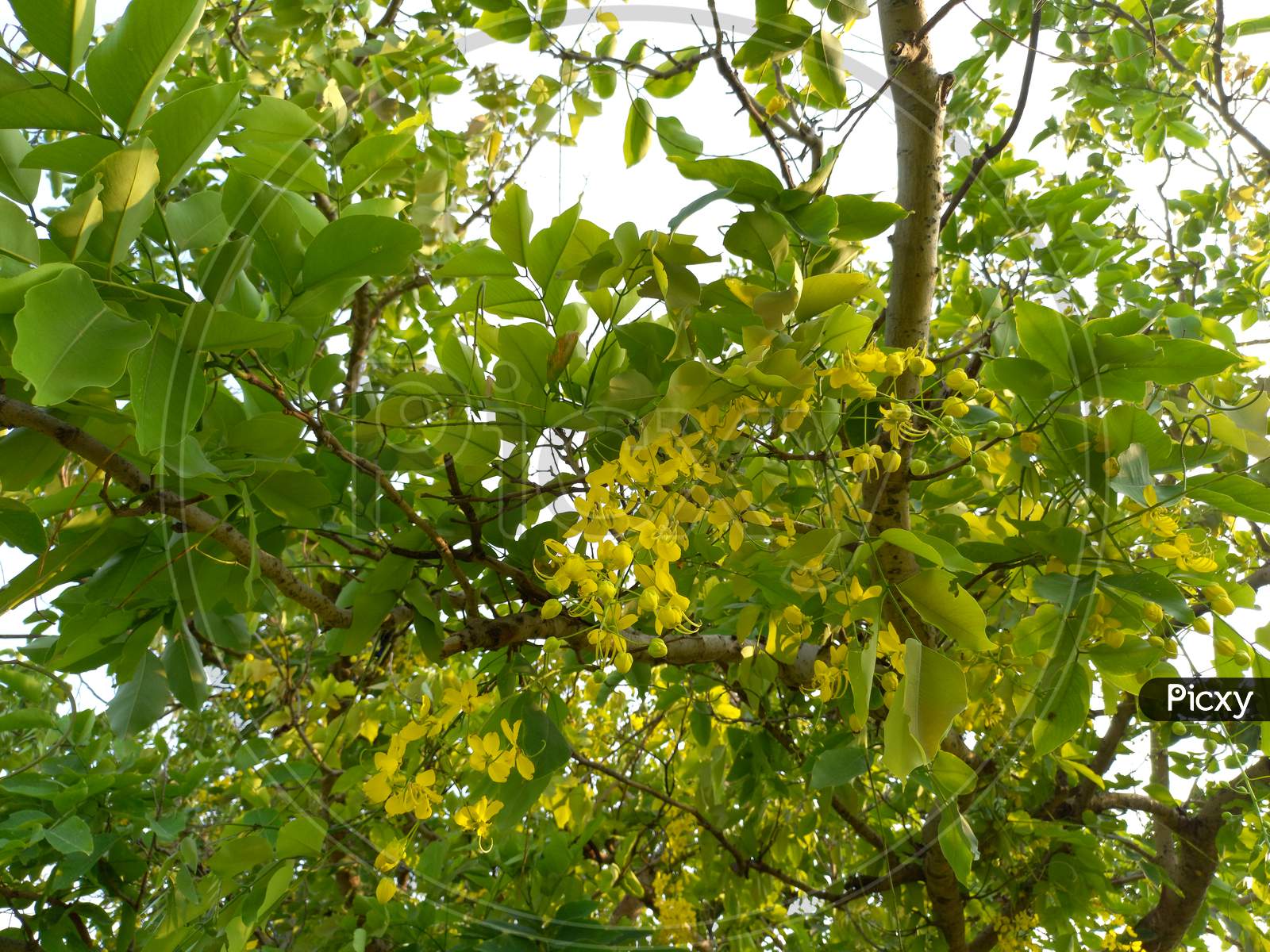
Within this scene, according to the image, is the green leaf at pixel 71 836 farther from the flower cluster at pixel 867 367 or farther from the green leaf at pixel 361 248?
the flower cluster at pixel 867 367

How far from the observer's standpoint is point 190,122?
0.55 m

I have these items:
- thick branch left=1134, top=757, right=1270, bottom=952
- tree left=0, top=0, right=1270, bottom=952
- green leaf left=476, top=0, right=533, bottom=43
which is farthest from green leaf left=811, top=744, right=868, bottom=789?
thick branch left=1134, top=757, right=1270, bottom=952

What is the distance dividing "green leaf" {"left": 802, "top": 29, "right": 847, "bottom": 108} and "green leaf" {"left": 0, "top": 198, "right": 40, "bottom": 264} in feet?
2.09

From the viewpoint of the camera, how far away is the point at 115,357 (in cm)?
51

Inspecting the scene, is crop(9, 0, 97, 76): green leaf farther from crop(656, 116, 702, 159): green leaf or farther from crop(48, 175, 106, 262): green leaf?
crop(656, 116, 702, 159): green leaf

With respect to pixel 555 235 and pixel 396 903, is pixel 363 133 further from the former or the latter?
pixel 396 903

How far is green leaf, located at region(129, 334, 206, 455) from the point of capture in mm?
550

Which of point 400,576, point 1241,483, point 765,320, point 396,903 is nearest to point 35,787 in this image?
point 396,903

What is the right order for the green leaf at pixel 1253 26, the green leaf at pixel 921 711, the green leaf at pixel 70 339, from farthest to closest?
the green leaf at pixel 1253 26 < the green leaf at pixel 921 711 < the green leaf at pixel 70 339

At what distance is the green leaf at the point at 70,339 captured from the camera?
459mm

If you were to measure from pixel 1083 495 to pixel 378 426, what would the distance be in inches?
25.4

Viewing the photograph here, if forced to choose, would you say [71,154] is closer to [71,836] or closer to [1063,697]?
[1063,697]

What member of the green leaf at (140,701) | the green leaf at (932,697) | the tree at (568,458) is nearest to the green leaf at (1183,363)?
the tree at (568,458)

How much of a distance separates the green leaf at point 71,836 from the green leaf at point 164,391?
83 cm
